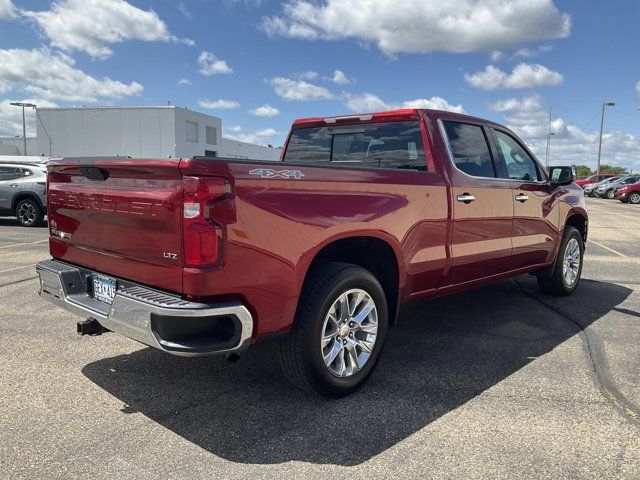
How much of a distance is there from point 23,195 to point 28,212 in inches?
16.9

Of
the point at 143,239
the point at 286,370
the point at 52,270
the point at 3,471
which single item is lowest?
the point at 3,471

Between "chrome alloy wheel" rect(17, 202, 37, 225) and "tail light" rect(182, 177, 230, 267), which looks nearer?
"tail light" rect(182, 177, 230, 267)

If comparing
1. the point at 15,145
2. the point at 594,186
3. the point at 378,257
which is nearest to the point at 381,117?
the point at 378,257

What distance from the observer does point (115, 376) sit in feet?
12.6

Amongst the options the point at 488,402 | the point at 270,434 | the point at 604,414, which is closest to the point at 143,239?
the point at 270,434

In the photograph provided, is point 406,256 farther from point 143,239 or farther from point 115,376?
point 115,376

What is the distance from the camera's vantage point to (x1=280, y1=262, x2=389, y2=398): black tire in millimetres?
3176

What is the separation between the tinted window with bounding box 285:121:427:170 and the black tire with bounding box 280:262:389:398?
132cm

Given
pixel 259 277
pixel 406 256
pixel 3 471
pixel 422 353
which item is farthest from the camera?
pixel 422 353

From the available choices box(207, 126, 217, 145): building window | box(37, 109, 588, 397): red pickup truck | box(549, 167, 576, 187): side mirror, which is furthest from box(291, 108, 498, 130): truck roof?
box(207, 126, 217, 145): building window

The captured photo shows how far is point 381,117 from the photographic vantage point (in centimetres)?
455

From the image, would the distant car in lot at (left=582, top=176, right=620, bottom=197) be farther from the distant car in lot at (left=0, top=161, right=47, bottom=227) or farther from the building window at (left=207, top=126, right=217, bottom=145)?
the building window at (left=207, top=126, right=217, bottom=145)

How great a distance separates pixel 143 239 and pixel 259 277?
26.9 inches

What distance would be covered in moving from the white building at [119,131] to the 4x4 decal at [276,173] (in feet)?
167
